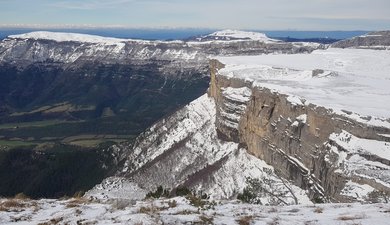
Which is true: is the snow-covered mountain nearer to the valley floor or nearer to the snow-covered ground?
the snow-covered ground

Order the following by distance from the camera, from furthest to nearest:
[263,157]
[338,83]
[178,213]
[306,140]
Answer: [338,83] < [263,157] < [306,140] < [178,213]

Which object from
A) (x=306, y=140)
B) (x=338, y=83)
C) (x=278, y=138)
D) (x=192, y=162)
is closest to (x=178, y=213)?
(x=306, y=140)

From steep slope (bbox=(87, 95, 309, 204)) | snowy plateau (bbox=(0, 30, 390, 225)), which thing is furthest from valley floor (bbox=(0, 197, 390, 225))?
steep slope (bbox=(87, 95, 309, 204))

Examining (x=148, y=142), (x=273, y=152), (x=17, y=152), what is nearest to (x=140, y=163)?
(x=148, y=142)

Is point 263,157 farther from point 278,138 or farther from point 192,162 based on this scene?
point 192,162

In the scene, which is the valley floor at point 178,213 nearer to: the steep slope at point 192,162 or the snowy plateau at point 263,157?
the snowy plateau at point 263,157

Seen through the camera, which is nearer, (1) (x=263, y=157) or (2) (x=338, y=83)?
(1) (x=263, y=157)
